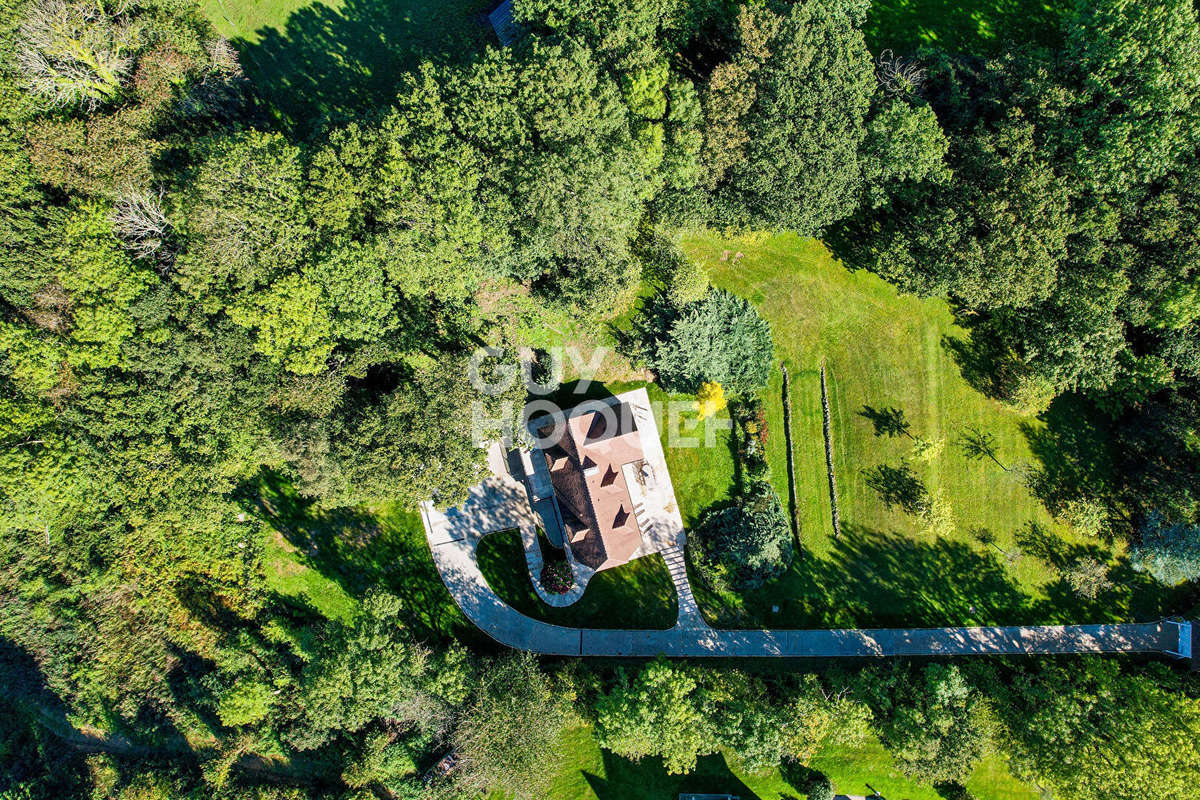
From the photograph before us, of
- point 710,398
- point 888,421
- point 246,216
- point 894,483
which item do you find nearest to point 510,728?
point 710,398

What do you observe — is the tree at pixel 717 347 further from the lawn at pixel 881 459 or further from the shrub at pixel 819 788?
the shrub at pixel 819 788

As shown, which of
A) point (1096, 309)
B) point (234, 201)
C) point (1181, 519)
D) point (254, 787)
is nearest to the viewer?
point (234, 201)

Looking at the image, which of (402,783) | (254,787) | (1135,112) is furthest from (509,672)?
(1135,112)

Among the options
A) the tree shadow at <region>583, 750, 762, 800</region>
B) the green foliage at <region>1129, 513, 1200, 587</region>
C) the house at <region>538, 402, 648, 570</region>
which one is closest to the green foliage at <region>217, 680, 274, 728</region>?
the house at <region>538, 402, 648, 570</region>

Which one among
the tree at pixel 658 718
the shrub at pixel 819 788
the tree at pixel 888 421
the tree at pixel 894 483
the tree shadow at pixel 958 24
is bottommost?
the shrub at pixel 819 788

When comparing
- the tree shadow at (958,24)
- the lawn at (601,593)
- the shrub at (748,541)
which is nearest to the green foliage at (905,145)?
the tree shadow at (958,24)

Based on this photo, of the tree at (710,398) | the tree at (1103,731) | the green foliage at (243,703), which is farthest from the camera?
the tree at (710,398)

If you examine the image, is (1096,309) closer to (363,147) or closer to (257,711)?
(363,147)
